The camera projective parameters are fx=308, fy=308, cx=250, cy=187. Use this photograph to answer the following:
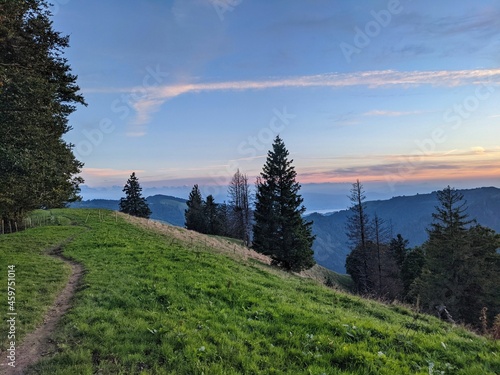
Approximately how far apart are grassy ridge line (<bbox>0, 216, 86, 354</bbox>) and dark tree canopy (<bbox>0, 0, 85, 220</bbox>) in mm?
3196

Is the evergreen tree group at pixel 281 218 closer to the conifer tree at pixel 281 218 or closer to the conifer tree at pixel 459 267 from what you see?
the conifer tree at pixel 281 218

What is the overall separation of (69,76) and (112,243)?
1122 centimetres

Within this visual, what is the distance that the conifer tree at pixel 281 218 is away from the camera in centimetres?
3666

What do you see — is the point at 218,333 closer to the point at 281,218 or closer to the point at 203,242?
the point at 203,242

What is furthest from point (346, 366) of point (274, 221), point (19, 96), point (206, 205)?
point (206, 205)

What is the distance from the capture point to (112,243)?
22.0 meters

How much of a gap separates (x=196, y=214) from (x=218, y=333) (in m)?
69.9

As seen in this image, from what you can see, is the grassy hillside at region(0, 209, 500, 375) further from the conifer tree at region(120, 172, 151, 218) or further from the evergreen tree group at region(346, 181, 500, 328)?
the conifer tree at region(120, 172, 151, 218)

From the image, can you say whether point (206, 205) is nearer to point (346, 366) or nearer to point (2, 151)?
point (2, 151)

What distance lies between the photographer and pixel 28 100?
12859mm

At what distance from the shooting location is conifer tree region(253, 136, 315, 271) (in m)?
36.7

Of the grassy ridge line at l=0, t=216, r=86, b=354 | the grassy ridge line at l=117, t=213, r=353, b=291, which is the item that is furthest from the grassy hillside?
the grassy ridge line at l=117, t=213, r=353, b=291

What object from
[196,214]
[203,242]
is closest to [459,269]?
[203,242]

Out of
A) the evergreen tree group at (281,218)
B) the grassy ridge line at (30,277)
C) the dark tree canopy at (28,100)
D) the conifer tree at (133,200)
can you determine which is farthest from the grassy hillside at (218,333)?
the conifer tree at (133,200)
